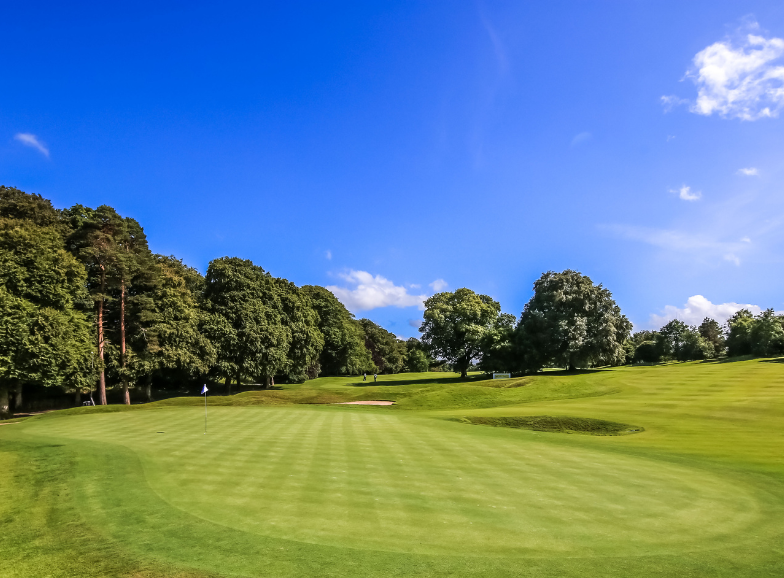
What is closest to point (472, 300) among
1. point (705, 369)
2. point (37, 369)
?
point (705, 369)

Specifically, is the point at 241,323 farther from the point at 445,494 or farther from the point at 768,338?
the point at 768,338

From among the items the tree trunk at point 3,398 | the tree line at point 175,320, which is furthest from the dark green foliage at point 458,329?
the tree trunk at point 3,398

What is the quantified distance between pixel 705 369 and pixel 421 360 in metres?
60.9

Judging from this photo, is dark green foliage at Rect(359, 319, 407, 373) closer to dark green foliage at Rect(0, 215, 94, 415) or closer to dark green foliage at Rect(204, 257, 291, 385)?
dark green foliage at Rect(204, 257, 291, 385)

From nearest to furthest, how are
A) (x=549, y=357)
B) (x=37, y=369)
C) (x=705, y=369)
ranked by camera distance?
1. (x=37, y=369)
2. (x=705, y=369)
3. (x=549, y=357)

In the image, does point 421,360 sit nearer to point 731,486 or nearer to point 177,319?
point 177,319

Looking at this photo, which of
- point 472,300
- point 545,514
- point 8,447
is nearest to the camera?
point 545,514

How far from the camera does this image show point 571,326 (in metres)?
57.9

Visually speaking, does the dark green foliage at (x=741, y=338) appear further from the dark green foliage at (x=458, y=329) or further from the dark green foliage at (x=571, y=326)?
the dark green foliage at (x=458, y=329)

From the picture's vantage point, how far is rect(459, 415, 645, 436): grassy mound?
987 inches

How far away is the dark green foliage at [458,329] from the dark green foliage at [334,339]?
2313 cm

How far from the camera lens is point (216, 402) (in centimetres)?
3919

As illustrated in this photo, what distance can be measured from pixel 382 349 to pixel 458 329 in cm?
5688

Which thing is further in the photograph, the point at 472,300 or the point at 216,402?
the point at 472,300
